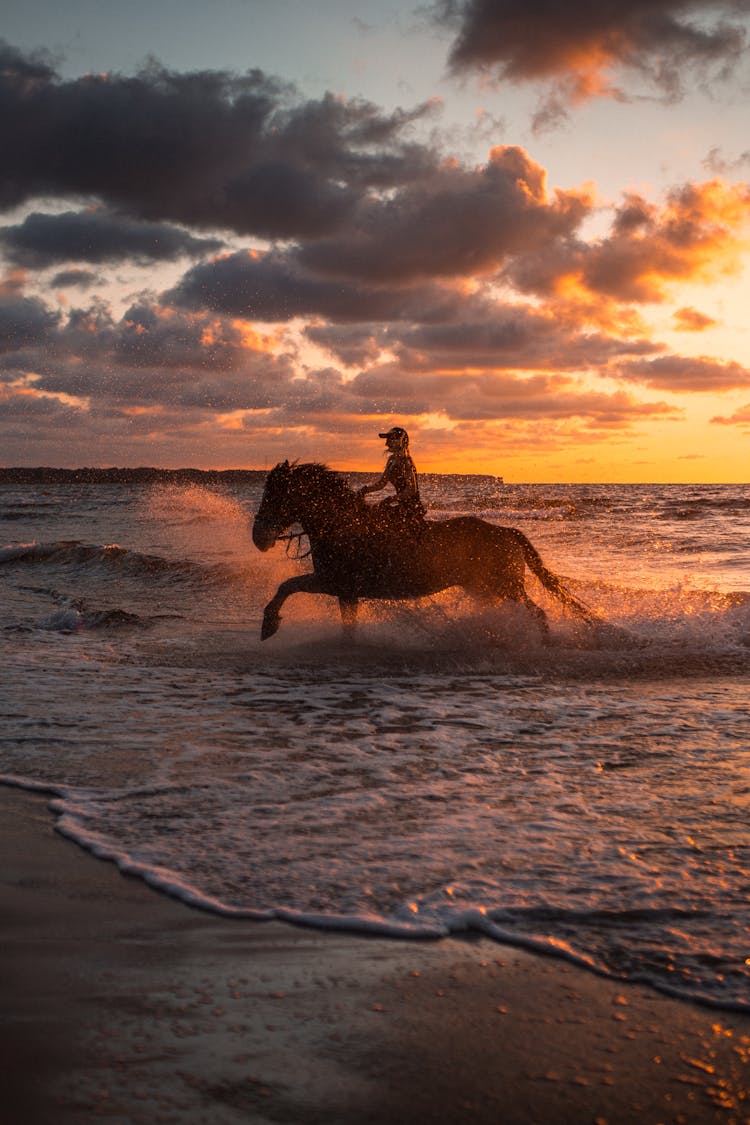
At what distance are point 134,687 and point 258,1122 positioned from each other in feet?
18.3

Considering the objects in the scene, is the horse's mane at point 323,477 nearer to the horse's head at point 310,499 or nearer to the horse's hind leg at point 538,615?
the horse's head at point 310,499

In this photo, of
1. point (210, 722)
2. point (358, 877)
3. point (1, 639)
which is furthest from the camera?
point (1, 639)

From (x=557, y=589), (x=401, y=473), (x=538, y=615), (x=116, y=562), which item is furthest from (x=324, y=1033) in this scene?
(x=116, y=562)

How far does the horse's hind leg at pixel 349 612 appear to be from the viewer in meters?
9.44

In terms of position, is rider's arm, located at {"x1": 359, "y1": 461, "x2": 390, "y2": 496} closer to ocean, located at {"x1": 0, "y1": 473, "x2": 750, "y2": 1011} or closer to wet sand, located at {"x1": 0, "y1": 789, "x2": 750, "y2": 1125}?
ocean, located at {"x1": 0, "y1": 473, "x2": 750, "y2": 1011}

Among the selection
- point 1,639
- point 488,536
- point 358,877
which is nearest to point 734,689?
point 488,536

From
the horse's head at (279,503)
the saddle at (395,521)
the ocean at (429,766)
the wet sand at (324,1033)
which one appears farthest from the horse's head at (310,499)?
the wet sand at (324,1033)

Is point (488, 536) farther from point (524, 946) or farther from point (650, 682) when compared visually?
point (524, 946)

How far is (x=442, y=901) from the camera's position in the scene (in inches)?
122

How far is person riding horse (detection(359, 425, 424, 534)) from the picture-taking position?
8750mm

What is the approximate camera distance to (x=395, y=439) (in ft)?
28.6

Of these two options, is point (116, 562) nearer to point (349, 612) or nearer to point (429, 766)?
point (349, 612)

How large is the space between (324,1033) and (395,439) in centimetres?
691

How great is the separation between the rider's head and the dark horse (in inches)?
25.1
